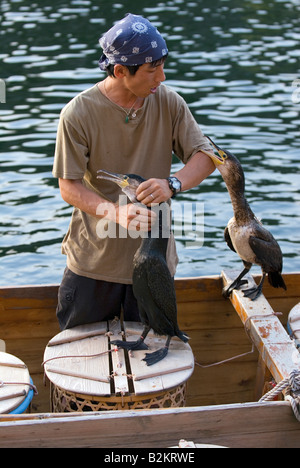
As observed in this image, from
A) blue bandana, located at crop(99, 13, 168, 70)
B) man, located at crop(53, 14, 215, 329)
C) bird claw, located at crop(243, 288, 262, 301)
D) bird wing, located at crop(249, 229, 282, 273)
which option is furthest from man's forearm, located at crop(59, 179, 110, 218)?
bird claw, located at crop(243, 288, 262, 301)

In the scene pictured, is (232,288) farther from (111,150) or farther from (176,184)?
(111,150)

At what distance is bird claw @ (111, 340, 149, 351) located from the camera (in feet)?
12.1

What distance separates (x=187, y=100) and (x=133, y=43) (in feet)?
24.7

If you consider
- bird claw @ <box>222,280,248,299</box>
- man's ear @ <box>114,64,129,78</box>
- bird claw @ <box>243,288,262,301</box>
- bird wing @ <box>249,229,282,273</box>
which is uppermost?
man's ear @ <box>114,64,129,78</box>

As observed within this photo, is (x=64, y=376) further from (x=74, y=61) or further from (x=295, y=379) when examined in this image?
(x=74, y=61)

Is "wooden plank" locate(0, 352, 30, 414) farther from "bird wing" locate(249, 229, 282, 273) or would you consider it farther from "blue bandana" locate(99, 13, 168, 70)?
"blue bandana" locate(99, 13, 168, 70)

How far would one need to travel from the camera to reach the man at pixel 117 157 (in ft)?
11.1

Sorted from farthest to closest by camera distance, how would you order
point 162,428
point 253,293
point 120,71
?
point 253,293, point 120,71, point 162,428

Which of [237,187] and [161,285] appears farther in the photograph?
[237,187]

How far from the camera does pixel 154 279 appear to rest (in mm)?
3518

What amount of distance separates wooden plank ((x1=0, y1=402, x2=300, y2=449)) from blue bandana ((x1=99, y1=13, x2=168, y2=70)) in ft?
5.47

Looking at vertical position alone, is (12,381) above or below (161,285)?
below

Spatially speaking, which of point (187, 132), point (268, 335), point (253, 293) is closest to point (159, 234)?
point (187, 132)

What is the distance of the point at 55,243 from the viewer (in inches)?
292
